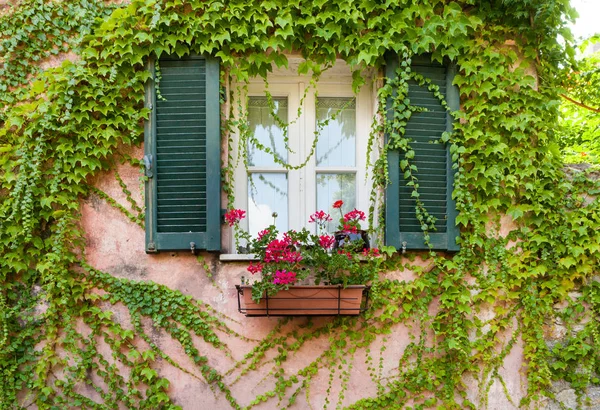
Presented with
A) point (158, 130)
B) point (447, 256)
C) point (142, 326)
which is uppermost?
point (158, 130)

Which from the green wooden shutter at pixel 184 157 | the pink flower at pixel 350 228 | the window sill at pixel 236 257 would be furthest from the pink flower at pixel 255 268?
the pink flower at pixel 350 228

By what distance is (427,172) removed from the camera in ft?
13.8

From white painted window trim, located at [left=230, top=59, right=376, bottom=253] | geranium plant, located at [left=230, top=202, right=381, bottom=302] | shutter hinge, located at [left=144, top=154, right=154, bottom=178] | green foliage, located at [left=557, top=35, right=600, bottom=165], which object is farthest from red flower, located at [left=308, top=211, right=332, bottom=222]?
green foliage, located at [left=557, top=35, right=600, bottom=165]

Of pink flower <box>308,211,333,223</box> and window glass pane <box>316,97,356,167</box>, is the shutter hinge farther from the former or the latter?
window glass pane <box>316,97,356,167</box>

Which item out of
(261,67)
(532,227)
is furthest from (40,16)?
(532,227)

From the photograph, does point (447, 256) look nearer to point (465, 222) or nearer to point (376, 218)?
point (465, 222)

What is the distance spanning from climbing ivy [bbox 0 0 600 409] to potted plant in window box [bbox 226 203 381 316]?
0.87 feet

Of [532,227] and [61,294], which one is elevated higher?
[532,227]

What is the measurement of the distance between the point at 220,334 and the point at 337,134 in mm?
1772

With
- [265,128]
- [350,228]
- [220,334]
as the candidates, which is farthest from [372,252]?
[265,128]

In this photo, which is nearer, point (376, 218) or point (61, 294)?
point (61, 294)

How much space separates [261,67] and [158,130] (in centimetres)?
88

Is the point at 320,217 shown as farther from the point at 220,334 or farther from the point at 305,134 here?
the point at 220,334

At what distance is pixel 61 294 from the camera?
3.94 m
